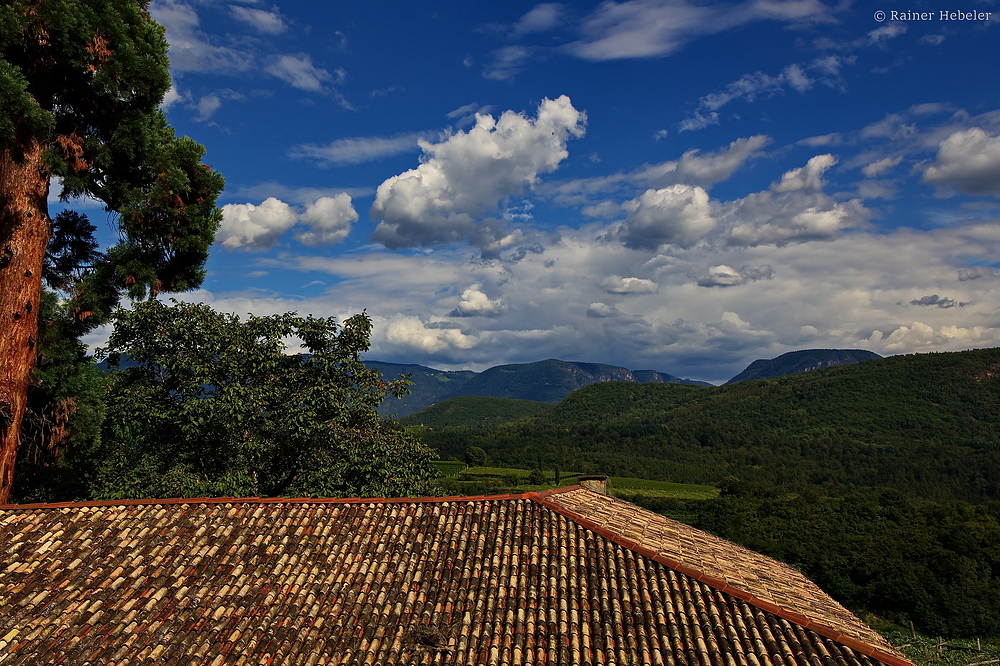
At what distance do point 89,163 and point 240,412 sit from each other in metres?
7.48

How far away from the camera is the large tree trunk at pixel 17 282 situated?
14.0 metres

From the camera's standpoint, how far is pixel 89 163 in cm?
1559

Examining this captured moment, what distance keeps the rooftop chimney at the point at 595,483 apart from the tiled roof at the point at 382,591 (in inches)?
206

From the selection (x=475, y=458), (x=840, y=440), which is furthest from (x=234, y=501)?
(x=840, y=440)

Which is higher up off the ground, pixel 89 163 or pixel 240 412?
pixel 89 163

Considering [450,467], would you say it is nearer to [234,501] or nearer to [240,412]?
[240,412]

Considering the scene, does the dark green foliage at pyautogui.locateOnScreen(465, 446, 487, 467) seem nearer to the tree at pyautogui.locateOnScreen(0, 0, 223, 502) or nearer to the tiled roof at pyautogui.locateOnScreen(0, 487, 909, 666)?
the tree at pyautogui.locateOnScreen(0, 0, 223, 502)

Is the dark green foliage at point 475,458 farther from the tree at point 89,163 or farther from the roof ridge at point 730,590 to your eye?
the roof ridge at point 730,590

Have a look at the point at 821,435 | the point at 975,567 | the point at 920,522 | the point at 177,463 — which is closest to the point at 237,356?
the point at 177,463

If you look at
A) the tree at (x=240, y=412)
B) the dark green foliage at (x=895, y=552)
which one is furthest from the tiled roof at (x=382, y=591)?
the dark green foliage at (x=895, y=552)

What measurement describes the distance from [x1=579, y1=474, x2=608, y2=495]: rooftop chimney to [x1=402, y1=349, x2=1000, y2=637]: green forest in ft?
19.9

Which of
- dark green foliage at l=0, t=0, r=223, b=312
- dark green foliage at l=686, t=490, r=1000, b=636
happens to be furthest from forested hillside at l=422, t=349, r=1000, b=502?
dark green foliage at l=0, t=0, r=223, b=312

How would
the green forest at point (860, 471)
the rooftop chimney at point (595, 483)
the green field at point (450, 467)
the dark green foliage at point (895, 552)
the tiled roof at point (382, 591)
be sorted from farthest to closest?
the green field at point (450, 467)
the green forest at point (860, 471)
the dark green foliage at point (895, 552)
the rooftop chimney at point (595, 483)
the tiled roof at point (382, 591)

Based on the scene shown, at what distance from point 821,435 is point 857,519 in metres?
101
